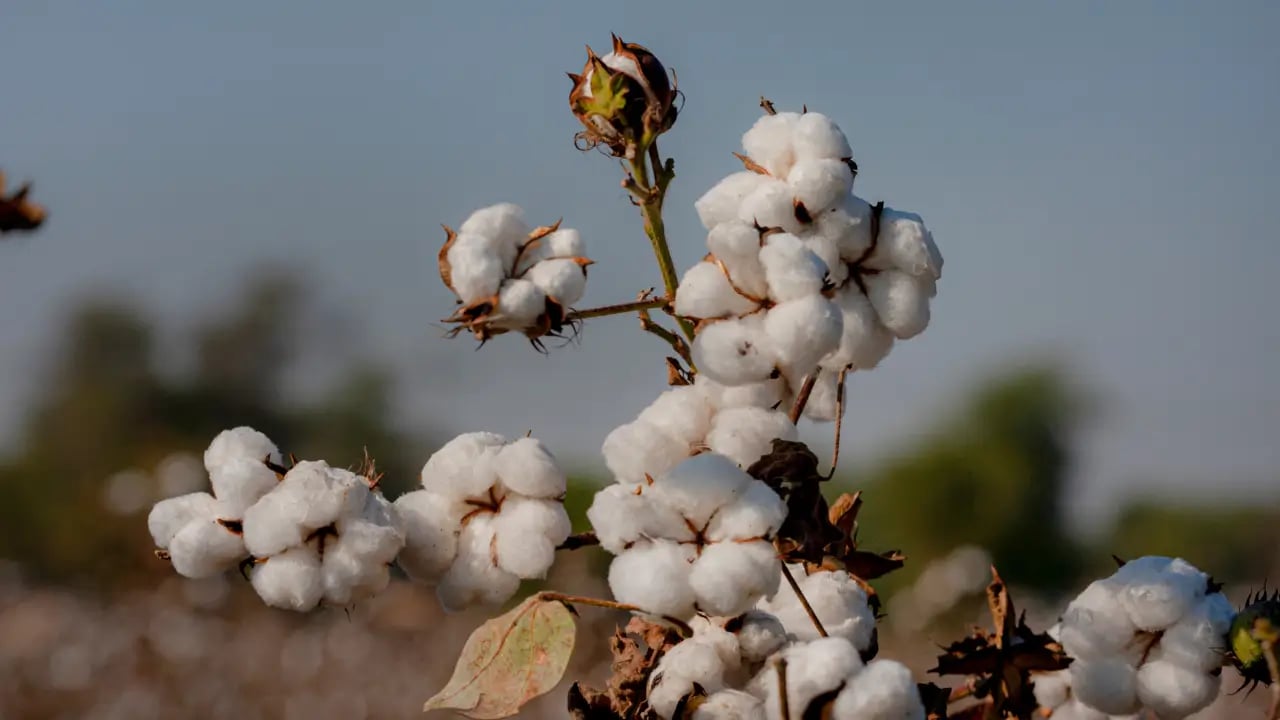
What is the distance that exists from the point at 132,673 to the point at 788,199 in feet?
21.8

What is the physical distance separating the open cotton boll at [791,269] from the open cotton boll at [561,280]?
0.33ft

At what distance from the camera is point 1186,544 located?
43.4 feet

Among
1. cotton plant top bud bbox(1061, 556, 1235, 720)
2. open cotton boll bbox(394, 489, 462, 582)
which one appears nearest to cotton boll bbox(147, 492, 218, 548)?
open cotton boll bbox(394, 489, 462, 582)

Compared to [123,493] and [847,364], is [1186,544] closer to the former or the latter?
[123,493]

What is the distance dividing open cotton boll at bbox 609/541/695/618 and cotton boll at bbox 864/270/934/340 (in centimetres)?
17

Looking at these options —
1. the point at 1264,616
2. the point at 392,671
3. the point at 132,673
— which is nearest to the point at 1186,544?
the point at 392,671

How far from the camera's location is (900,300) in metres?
0.71

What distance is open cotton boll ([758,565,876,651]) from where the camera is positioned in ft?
2.44

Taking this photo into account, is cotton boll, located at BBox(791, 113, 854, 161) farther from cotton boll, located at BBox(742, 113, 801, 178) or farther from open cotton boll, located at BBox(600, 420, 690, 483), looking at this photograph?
open cotton boll, located at BBox(600, 420, 690, 483)

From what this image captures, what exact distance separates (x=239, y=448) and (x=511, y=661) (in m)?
0.20

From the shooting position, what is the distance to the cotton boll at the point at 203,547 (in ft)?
2.43

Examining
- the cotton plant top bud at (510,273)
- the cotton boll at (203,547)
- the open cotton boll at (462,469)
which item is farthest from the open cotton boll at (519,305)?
the cotton boll at (203,547)

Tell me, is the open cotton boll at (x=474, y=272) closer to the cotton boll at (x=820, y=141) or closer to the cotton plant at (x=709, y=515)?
the cotton plant at (x=709, y=515)

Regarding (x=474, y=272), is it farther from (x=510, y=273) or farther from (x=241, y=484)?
(x=241, y=484)
